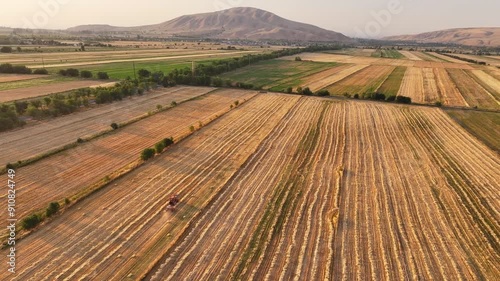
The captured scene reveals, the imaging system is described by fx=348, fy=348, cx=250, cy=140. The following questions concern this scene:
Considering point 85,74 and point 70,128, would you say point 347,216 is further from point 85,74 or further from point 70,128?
point 85,74

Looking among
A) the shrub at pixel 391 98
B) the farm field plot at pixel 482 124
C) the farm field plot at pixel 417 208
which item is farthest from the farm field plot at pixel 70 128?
the farm field plot at pixel 482 124

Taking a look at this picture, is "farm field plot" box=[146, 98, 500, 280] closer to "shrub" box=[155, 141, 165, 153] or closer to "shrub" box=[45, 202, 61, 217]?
"shrub" box=[155, 141, 165, 153]

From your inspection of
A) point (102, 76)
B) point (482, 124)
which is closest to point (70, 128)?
point (102, 76)

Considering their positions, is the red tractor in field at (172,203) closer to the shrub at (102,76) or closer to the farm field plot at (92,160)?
the farm field plot at (92,160)

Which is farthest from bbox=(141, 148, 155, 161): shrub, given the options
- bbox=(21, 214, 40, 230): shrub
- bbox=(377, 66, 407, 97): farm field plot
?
bbox=(377, 66, 407, 97): farm field plot

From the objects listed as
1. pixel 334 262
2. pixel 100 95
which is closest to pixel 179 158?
pixel 334 262

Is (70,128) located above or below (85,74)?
below
